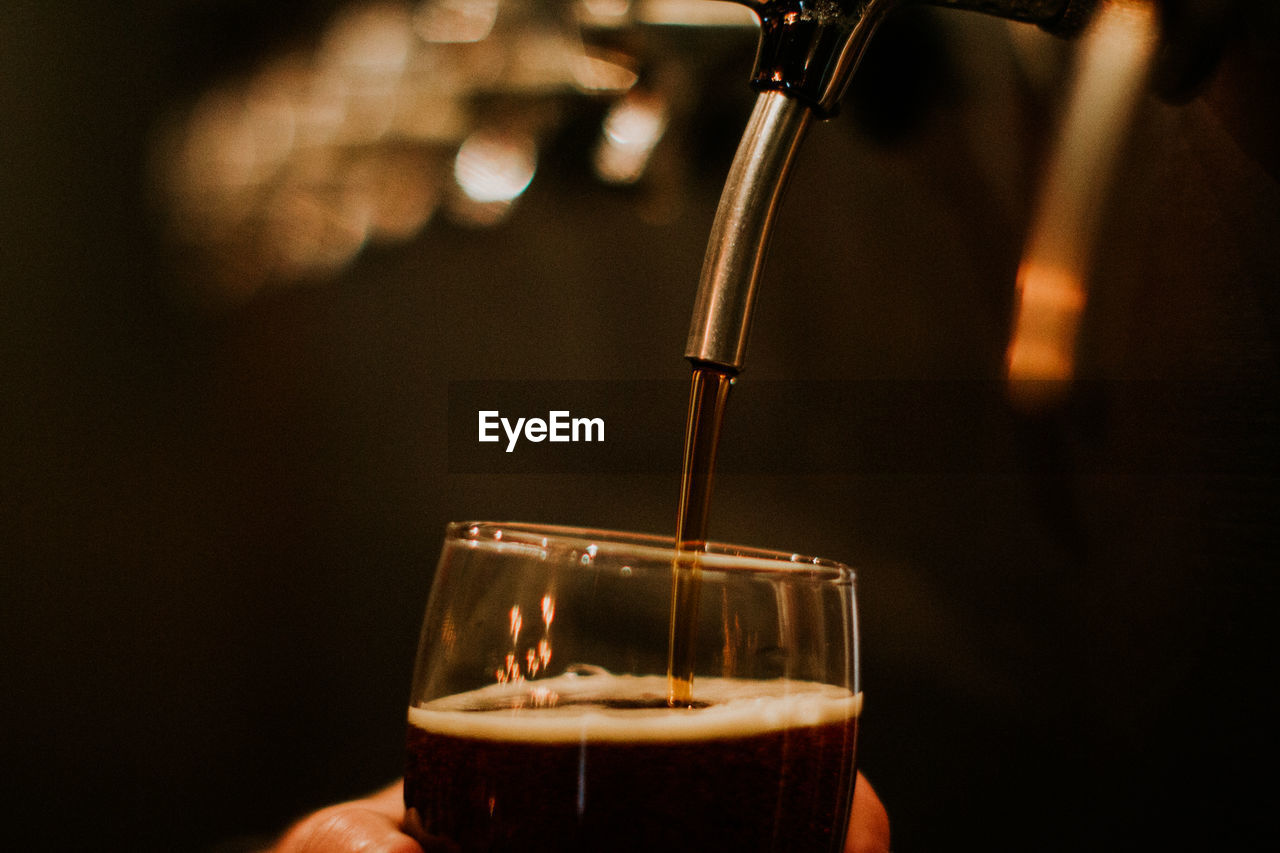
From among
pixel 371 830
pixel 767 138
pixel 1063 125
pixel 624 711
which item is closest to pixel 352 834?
pixel 371 830

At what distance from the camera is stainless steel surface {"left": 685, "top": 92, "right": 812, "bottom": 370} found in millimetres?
267

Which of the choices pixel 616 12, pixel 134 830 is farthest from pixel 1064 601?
pixel 134 830

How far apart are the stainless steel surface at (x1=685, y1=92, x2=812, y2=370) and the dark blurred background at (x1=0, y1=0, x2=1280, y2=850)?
0.50 feet

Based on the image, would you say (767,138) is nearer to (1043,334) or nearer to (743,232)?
(743,232)

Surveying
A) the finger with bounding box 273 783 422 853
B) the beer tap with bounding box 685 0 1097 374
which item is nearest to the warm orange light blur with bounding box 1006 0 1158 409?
the beer tap with bounding box 685 0 1097 374

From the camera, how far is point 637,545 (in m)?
0.24

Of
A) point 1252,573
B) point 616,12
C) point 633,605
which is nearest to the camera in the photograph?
point 633,605

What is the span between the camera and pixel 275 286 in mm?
502

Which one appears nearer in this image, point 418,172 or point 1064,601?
point 1064,601

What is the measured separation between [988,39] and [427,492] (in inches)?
13.5

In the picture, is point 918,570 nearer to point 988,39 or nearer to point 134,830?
point 988,39

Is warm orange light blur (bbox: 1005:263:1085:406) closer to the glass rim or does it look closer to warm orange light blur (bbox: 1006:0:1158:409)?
warm orange light blur (bbox: 1006:0:1158:409)

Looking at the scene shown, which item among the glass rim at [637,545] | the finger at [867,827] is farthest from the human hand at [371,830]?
the glass rim at [637,545]

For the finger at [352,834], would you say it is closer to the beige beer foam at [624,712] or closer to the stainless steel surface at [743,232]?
the beige beer foam at [624,712]
